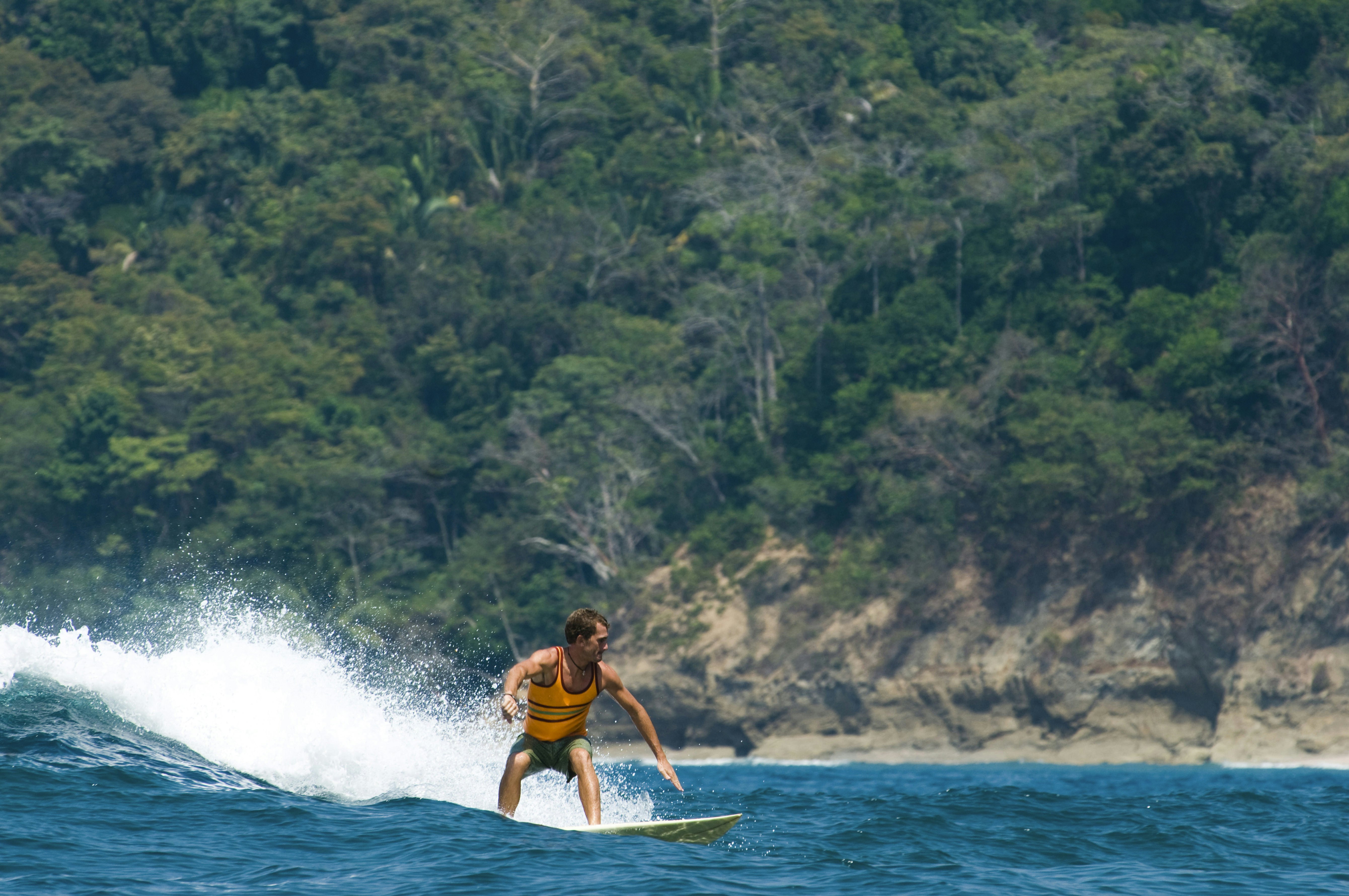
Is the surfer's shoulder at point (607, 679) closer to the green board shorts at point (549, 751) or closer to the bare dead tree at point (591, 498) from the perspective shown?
the green board shorts at point (549, 751)

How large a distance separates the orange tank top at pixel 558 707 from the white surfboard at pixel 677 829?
2.17 feet

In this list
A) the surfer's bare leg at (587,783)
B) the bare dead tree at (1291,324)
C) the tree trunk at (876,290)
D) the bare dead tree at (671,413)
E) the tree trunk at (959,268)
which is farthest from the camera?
the bare dead tree at (671,413)

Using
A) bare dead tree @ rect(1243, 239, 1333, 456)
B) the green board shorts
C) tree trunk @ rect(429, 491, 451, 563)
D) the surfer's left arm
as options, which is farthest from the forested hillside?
the green board shorts

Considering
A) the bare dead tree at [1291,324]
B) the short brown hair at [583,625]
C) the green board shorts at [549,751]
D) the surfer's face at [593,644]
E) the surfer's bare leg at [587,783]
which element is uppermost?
the bare dead tree at [1291,324]

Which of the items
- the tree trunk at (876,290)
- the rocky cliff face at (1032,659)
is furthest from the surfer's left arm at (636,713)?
the tree trunk at (876,290)

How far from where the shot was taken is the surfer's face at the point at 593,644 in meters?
9.43

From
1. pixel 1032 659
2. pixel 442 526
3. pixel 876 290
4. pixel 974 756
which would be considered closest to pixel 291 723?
pixel 974 756

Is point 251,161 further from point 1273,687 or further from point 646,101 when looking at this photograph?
point 1273,687

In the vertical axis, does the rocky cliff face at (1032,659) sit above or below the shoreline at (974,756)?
above

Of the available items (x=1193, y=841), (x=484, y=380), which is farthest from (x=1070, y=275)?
(x=1193, y=841)

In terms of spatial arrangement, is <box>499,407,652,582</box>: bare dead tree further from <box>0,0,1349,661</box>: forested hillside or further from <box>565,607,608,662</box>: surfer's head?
<box>565,607,608,662</box>: surfer's head

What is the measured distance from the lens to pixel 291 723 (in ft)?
41.6

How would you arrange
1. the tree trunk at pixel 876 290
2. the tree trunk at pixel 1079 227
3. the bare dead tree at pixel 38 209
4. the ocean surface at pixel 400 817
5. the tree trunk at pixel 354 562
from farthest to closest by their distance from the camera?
the bare dead tree at pixel 38 209 → the tree trunk at pixel 876 290 → the tree trunk at pixel 354 562 → the tree trunk at pixel 1079 227 → the ocean surface at pixel 400 817

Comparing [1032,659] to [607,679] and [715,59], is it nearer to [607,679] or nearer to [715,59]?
[607,679]
